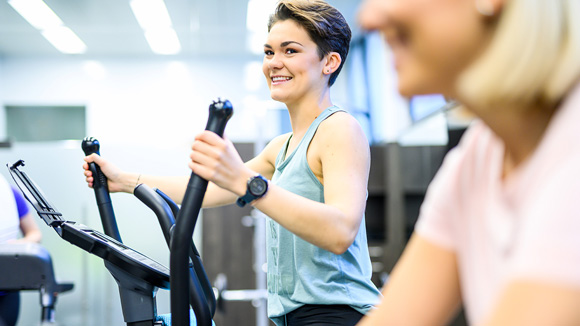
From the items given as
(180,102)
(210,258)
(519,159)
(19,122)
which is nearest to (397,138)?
(210,258)

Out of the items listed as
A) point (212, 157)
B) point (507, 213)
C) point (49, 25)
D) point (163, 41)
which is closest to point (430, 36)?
point (507, 213)

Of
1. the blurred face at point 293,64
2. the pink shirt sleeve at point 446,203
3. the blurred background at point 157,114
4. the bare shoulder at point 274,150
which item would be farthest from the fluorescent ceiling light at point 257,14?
the pink shirt sleeve at point 446,203

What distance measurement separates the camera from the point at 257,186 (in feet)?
3.13

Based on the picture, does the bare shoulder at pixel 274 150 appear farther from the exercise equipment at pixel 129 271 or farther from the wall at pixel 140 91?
the wall at pixel 140 91

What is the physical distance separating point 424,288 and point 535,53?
0.95 ft

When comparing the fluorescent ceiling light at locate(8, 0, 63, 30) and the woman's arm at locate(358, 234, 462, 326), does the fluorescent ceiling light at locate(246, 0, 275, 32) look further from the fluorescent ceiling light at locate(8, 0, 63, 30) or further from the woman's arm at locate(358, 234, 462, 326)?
the woman's arm at locate(358, 234, 462, 326)

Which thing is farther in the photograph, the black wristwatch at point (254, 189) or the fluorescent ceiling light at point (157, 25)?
the fluorescent ceiling light at point (157, 25)

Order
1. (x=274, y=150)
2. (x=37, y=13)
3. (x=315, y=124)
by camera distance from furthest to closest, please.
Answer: (x=37, y=13) < (x=274, y=150) < (x=315, y=124)

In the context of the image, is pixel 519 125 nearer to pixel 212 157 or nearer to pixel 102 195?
pixel 212 157

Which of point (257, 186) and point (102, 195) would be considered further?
point (102, 195)

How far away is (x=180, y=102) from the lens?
7.96m

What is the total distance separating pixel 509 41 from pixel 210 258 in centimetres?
480

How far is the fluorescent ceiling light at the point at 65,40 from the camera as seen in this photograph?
23.4ft

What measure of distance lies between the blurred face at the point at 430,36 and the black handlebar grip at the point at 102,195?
0.98 m
